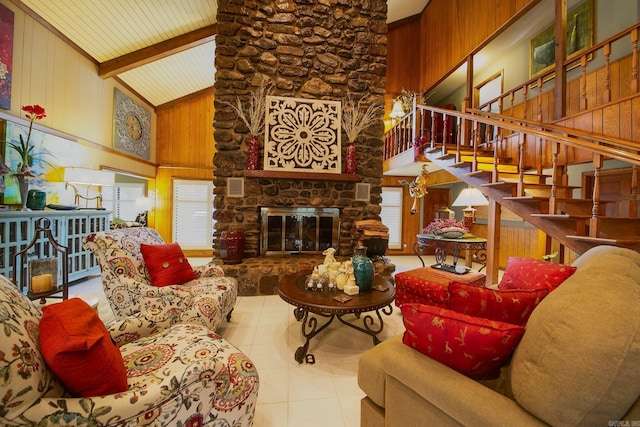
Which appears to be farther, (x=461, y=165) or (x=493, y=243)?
(x=461, y=165)

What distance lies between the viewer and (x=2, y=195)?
2713mm

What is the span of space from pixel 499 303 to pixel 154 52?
5.61 meters

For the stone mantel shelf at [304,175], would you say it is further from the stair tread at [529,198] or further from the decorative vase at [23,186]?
the decorative vase at [23,186]

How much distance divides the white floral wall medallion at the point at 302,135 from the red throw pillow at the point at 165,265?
184cm

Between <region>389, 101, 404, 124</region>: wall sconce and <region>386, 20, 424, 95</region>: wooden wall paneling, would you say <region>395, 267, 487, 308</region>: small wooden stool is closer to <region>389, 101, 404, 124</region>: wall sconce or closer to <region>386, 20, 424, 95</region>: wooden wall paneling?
<region>389, 101, 404, 124</region>: wall sconce

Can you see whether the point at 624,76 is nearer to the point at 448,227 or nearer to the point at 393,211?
the point at 448,227

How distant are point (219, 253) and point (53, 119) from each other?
273 centimetres

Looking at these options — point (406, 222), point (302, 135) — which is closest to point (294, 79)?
point (302, 135)

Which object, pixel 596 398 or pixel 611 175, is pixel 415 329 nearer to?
pixel 596 398

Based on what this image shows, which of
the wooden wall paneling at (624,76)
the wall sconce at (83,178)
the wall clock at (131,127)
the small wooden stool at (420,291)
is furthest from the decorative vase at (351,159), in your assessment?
the wall clock at (131,127)

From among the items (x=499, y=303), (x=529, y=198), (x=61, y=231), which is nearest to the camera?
(x=499, y=303)

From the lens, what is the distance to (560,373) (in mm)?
657

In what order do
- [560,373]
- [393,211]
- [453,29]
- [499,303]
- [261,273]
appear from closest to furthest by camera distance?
[560,373], [499,303], [261,273], [453,29], [393,211]

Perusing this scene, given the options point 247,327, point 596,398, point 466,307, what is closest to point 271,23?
point 247,327
